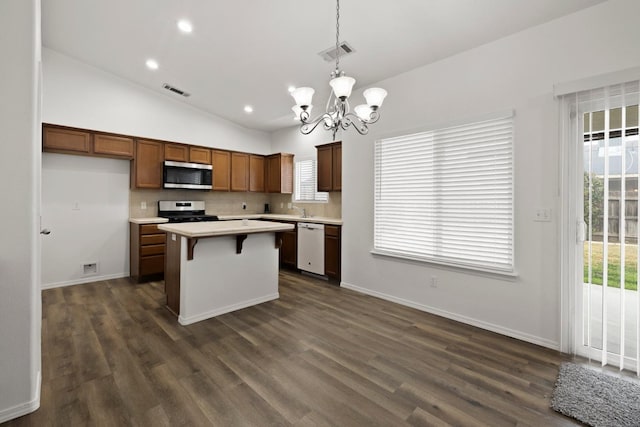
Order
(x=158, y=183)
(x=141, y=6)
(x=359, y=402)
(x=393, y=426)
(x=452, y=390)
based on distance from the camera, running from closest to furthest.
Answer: (x=393, y=426)
(x=359, y=402)
(x=452, y=390)
(x=141, y=6)
(x=158, y=183)

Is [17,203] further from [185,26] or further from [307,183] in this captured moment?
[307,183]

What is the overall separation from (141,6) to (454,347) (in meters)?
4.53

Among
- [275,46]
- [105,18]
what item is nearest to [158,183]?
[105,18]

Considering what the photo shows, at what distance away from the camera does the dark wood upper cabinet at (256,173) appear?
20.3 feet

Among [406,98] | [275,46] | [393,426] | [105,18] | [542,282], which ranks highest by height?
[105,18]

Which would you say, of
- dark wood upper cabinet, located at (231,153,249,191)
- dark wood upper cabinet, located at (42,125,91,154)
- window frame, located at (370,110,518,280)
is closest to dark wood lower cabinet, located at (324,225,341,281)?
window frame, located at (370,110,518,280)

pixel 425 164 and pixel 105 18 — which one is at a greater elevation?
pixel 105 18

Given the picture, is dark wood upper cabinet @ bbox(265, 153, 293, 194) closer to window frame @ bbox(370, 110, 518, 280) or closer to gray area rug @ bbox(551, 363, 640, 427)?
window frame @ bbox(370, 110, 518, 280)

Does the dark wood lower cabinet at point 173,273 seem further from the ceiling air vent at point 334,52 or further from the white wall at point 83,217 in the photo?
the ceiling air vent at point 334,52

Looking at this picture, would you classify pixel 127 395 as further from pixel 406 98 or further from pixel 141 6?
pixel 406 98

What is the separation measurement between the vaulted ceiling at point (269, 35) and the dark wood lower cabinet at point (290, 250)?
2346mm

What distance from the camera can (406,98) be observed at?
362cm

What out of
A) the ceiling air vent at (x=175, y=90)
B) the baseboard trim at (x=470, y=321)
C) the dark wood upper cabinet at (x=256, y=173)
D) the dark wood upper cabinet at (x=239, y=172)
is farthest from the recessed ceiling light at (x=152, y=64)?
the baseboard trim at (x=470, y=321)

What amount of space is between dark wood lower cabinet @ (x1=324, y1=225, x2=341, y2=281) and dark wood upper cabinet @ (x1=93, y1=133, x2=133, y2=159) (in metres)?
3.32
